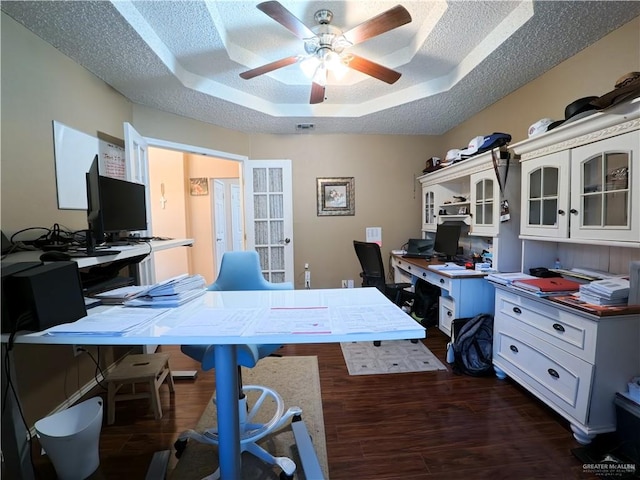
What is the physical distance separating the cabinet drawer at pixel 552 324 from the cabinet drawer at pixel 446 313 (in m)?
0.57

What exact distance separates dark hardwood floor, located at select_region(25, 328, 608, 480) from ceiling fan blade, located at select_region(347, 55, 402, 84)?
2.31 meters

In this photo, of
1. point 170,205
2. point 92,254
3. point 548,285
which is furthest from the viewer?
point 170,205

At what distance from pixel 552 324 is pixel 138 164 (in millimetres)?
3286

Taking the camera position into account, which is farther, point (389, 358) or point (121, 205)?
point (389, 358)

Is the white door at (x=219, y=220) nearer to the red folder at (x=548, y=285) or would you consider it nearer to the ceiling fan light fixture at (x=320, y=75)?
the ceiling fan light fixture at (x=320, y=75)

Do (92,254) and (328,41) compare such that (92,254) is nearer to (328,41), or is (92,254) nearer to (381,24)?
(328,41)

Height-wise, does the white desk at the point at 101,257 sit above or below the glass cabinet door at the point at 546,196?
below

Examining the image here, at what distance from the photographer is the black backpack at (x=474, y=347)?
7.27 ft

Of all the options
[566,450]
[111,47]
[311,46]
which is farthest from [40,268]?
[566,450]

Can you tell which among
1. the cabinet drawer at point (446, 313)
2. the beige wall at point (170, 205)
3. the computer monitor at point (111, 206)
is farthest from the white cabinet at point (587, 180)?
the beige wall at point (170, 205)

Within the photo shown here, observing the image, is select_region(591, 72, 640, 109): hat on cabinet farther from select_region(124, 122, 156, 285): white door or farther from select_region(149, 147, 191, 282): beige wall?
select_region(149, 147, 191, 282): beige wall

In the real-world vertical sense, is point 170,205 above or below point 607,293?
above

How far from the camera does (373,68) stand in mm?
2033

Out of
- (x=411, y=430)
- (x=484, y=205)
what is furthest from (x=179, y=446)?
(x=484, y=205)
